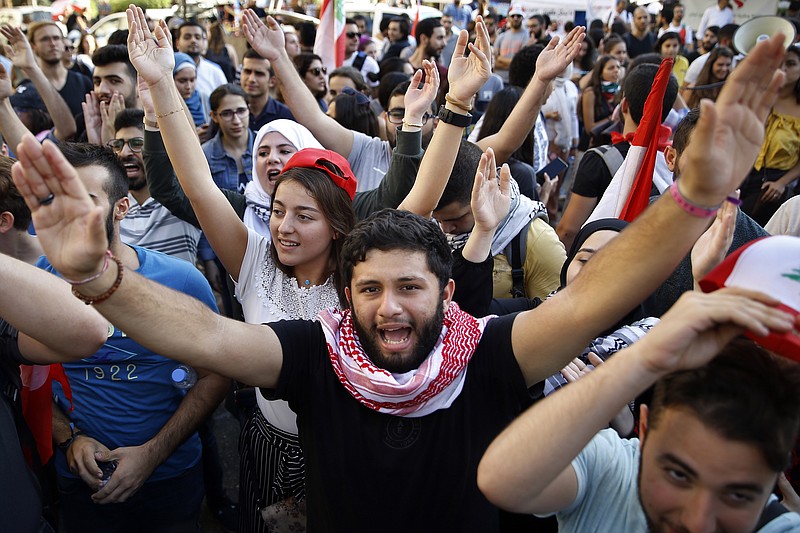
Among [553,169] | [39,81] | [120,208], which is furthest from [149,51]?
[39,81]

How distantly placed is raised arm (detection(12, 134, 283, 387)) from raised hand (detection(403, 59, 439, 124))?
1326mm

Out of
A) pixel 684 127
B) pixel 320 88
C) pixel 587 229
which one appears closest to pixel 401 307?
pixel 587 229

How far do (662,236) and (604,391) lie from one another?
343mm

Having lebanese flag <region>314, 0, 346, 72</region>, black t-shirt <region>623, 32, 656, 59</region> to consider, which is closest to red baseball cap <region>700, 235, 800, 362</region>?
lebanese flag <region>314, 0, 346, 72</region>

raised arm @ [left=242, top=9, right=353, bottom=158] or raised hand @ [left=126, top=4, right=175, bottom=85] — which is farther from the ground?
raised hand @ [left=126, top=4, right=175, bottom=85]

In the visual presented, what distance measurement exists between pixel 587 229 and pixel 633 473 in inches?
44.3

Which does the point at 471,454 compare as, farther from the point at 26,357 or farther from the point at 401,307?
the point at 26,357

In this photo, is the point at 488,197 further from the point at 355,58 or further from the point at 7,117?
the point at 355,58

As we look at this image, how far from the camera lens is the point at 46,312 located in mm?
1639

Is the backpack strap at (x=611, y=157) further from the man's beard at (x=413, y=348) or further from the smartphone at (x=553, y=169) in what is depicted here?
the man's beard at (x=413, y=348)

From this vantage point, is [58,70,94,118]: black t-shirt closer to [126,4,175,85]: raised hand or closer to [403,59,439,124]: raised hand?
[126,4,175,85]: raised hand

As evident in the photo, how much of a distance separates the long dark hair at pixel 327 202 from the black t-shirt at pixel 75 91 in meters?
4.16

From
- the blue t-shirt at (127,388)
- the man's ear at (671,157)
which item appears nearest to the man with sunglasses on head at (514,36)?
the man's ear at (671,157)

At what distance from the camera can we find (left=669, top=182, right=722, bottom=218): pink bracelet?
4.22 ft
